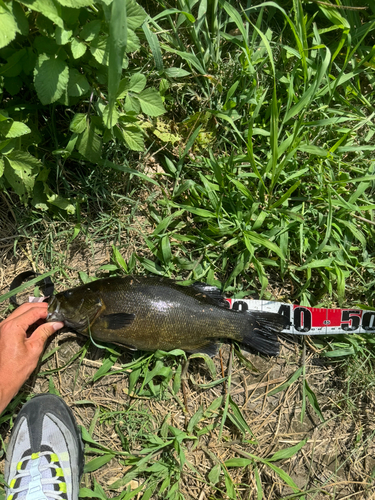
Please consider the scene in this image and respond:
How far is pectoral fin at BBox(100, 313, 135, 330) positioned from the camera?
10.0ft

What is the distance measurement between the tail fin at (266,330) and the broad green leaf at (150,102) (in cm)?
190

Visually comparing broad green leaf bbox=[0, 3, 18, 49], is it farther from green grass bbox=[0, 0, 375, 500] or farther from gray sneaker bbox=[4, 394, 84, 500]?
gray sneaker bbox=[4, 394, 84, 500]

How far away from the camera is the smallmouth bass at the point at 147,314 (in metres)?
3.07

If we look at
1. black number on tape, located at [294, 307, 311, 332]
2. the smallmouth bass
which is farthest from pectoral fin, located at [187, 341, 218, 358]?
black number on tape, located at [294, 307, 311, 332]

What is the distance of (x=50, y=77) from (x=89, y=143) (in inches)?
21.5

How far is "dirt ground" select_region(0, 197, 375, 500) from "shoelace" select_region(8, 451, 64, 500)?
9.7 inches

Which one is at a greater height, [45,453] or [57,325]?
[57,325]

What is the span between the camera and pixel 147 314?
306 centimetres

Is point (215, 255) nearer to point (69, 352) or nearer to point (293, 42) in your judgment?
point (69, 352)

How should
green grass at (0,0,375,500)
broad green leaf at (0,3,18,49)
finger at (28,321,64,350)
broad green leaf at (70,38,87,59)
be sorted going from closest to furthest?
broad green leaf at (0,3,18,49)
broad green leaf at (70,38,87,59)
finger at (28,321,64,350)
green grass at (0,0,375,500)

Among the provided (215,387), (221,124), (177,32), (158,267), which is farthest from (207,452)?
(177,32)

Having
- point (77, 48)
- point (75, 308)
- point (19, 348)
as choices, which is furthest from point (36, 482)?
point (77, 48)

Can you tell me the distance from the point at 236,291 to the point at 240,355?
59cm

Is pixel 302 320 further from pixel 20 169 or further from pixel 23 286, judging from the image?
pixel 20 169
